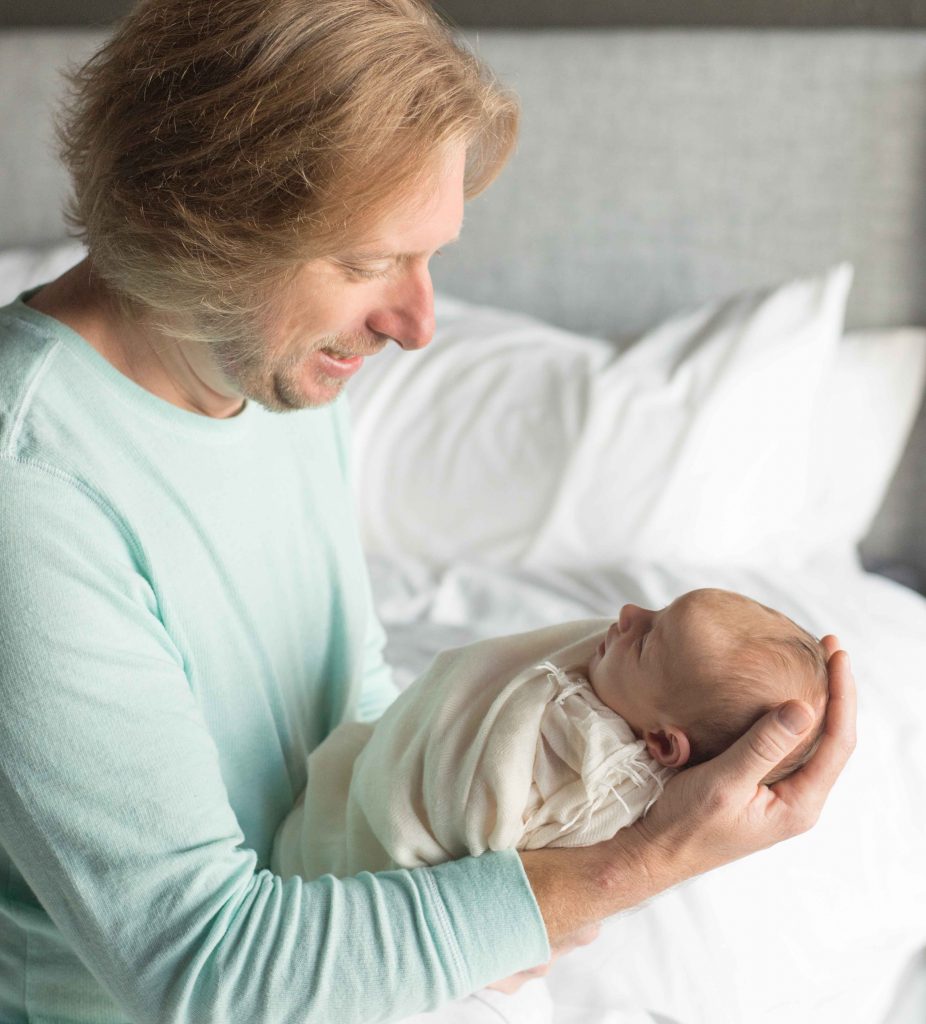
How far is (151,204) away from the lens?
819 millimetres

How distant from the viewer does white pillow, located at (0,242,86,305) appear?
5.85 feet

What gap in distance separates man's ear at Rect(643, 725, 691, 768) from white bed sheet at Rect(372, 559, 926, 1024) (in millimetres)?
129

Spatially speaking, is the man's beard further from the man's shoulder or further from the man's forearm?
the man's forearm

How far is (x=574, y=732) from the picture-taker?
875mm

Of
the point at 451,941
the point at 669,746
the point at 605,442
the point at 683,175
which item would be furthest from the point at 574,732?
the point at 683,175

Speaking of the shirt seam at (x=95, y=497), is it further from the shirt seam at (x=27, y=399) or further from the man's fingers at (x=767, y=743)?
the man's fingers at (x=767, y=743)

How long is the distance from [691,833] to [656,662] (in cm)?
13

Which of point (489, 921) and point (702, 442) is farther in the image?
point (702, 442)

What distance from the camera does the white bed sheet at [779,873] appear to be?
1023mm

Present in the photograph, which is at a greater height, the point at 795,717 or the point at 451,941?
the point at 795,717

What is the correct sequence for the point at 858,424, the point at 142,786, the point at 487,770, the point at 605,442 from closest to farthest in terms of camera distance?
the point at 142,786, the point at 487,770, the point at 605,442, the point at 858,424

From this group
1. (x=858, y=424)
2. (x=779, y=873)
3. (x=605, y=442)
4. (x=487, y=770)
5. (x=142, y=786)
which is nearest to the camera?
(x=142, y=786)

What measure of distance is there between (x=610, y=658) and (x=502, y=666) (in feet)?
0.36

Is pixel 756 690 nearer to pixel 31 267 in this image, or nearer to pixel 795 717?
pixel 795 717
